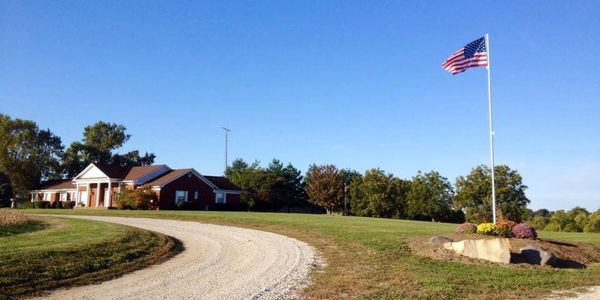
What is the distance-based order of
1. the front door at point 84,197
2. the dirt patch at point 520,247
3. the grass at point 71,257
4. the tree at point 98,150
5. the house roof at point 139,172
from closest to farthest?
the grass at point 71,257 → the dirt patch at point 520,247 → the house roof at point 139,172 → the front door at point 84,197 → the tree at point 98,150

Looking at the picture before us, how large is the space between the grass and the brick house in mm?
33294

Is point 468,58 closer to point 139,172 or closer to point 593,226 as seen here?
point 593,226

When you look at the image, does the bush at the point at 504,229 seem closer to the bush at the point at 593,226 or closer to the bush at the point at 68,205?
the bush at the point at 593,226

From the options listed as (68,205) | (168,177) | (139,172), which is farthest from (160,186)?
(68,205)

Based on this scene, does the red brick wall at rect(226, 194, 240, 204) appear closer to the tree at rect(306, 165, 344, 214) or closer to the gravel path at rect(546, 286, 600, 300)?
the tree at rect(306, 165, 344, 214)

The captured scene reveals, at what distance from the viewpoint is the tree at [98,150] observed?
84.9 metres

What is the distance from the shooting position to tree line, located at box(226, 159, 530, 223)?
51.4 m

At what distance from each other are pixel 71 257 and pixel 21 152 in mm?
66622

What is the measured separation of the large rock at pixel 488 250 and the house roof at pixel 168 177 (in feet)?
134

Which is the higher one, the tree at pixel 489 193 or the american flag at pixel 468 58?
the american flag at pixel 468 58

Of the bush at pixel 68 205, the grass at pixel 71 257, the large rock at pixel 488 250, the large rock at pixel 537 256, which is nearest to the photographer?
the grass at pixel 71 257

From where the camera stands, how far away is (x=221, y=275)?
467 inches

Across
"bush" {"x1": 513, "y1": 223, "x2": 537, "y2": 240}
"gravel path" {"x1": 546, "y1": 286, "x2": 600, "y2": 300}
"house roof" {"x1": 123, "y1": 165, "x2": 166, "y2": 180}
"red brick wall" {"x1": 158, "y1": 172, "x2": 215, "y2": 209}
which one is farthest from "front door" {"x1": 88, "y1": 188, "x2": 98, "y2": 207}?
"gravel path" {"x1": 546, "y1": 286, "x2": 600, "y2": 300}

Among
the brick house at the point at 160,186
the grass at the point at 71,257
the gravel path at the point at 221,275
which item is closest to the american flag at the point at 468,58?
the gravel path at the point at 221,275
